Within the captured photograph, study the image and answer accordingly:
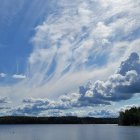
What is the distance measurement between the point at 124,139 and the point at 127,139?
915mm

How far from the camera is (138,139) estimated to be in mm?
99438

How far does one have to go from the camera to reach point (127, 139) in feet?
337

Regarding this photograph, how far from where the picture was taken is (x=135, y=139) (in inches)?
3962

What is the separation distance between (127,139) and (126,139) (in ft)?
1.15

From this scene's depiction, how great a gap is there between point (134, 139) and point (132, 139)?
0.62m

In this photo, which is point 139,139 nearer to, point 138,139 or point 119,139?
point 138,139

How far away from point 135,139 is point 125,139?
3.38 m

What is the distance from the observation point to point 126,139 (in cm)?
10294

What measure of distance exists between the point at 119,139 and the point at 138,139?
21.9ft

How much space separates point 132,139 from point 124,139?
8.87 feet

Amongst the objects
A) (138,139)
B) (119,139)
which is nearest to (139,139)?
(138,139)

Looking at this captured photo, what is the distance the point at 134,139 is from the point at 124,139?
131 inches

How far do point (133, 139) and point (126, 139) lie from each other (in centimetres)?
247

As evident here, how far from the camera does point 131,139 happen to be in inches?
3994
